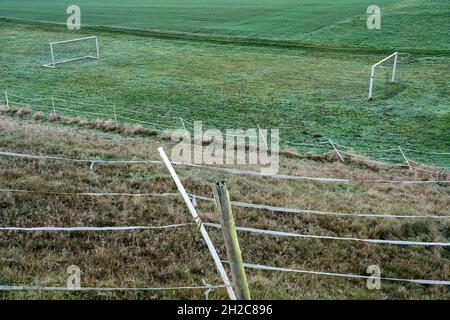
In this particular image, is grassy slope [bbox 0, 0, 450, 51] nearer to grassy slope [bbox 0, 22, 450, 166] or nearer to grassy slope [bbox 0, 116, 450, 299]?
grassy slope [bbox 0, 22, 450, 166]

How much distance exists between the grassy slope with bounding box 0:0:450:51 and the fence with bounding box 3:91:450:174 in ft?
68.1

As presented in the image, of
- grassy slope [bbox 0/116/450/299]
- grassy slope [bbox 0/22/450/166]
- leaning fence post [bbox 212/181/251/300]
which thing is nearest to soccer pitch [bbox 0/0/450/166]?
grassy slope [bbox 0/22/450/166]

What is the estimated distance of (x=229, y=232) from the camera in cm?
493

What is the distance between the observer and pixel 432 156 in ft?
52.6

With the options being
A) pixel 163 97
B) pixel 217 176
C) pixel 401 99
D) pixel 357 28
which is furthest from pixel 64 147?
pixel 357 28

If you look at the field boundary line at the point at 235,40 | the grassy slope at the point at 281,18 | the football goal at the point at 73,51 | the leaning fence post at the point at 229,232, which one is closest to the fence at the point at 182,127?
the football goal at the point at 73,51

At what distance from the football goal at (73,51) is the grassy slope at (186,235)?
20.9 m

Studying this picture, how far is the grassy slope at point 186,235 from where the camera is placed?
659 cm

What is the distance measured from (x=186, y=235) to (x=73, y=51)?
3133cm

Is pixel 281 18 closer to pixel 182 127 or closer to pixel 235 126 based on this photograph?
pixel 235 126

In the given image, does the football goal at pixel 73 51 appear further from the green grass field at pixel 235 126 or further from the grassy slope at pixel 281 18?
the grassy slope at pixel 281 18

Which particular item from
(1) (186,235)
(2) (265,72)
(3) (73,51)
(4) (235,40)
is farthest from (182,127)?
(4) (235,40)

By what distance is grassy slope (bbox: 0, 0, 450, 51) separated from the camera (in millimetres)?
37562

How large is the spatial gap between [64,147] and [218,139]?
18.2ft
